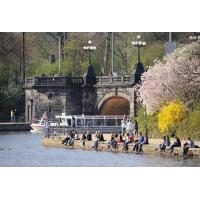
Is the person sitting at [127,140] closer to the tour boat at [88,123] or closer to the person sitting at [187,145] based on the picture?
the person sitting at [187,145]

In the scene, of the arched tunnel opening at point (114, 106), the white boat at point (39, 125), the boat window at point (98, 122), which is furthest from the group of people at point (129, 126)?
the white boat at point (39, 125)

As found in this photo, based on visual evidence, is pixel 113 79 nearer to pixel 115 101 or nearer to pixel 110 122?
pixel 115 101

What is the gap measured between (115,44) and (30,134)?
17.7 feet

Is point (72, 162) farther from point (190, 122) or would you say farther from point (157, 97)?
point (157, 97)

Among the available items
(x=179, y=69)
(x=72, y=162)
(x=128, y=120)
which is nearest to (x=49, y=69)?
(x=128, y=120)

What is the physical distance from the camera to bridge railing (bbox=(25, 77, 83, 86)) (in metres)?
53.8

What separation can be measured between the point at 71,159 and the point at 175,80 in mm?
5524

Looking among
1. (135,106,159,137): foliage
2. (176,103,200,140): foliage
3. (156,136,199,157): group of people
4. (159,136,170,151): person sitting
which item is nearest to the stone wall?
(135,106,159,137): foliage

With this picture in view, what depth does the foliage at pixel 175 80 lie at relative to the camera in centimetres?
3916

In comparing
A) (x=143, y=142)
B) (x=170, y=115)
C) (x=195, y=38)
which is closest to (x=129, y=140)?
(x=143, y=142)

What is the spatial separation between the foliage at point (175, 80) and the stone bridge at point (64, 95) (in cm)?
966

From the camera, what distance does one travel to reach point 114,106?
2110 inches

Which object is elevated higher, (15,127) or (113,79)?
(113,79)

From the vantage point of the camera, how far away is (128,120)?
44.3 meters
